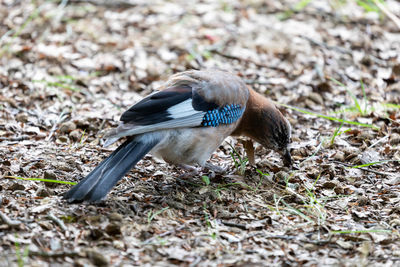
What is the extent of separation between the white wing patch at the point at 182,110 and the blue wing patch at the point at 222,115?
16cm

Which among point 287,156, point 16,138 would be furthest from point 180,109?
point 16,138

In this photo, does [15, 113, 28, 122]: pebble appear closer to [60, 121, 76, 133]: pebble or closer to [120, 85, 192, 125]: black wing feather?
[60, 121, 76, 133]: pebble

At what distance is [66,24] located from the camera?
9156 millimetres

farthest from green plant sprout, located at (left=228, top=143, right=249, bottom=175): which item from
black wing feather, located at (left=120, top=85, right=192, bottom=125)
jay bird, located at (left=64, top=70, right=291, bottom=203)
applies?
black wing feather, located at (left=120, top=85, right=192, bottom=125)

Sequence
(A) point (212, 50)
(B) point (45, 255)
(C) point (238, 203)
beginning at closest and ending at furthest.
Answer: (B) point (45, 255), (C) point (238, 203), (A) point (212, 50)

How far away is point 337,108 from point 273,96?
872 millimetres

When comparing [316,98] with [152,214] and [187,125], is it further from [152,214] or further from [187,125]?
[152,214]

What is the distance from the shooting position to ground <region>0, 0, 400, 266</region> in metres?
4.09

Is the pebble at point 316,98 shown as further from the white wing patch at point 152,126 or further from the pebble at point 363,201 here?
the white wing patch at point 152,126

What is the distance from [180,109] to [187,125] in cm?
17

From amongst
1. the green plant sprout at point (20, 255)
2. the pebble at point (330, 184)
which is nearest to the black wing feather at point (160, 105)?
the pebble at point (330, 184)

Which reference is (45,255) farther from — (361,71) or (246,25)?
(246,25)

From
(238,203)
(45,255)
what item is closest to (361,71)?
(238,203)

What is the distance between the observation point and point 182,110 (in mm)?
5027
